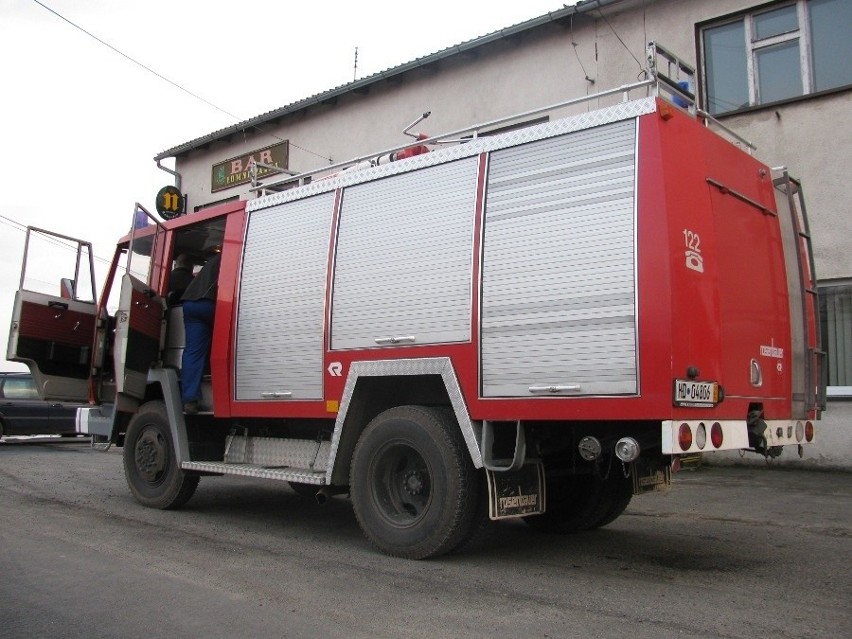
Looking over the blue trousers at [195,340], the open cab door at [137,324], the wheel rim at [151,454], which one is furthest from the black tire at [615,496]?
the open cab door at [137,324]

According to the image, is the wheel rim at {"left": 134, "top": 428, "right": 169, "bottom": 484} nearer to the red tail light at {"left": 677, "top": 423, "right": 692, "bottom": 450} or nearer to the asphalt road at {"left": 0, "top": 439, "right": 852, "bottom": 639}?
the asphalt road at {"left": 0, "top": 439, "right": 852, "bottom": 639}

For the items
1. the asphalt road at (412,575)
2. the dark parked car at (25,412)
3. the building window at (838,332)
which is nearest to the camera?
the asphalt road at (412,575)

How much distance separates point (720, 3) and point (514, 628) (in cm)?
1081

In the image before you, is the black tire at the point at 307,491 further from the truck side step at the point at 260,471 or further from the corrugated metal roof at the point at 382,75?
the corrugated metal roof at the point at 382,75

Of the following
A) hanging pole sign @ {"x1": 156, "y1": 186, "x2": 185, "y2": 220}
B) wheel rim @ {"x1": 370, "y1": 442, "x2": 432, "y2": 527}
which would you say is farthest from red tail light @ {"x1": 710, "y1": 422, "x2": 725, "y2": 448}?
hanging pole sign @ {"x1": 156, "y1": 186, "x2": 185, "y2": 220}

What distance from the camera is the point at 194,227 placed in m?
8.46

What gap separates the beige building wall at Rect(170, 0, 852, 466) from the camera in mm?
10859

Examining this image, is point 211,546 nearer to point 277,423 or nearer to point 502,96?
point 277,423

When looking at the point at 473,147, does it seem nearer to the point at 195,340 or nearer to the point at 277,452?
the point at 277,452

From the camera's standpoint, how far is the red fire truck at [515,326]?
499cm

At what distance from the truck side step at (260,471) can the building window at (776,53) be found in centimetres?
883

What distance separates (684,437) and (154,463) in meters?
5.60

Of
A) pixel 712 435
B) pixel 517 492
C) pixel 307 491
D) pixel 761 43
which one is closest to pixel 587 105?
pixel 761 43

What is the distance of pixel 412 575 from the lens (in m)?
5.35
